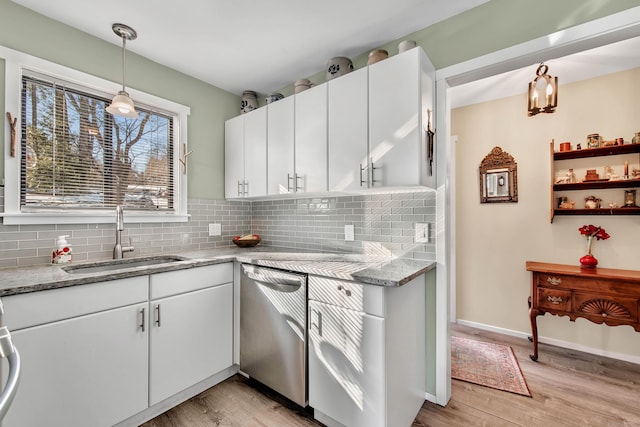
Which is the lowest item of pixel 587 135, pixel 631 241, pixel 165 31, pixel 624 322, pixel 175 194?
pixel 624 322

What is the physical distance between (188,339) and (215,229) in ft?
3.72

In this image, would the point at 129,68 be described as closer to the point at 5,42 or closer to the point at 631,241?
the point at 5,42

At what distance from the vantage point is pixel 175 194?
2.54 meters

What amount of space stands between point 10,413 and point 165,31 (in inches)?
88.6

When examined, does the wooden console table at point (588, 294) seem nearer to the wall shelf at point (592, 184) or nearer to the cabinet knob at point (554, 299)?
the cabinet knob at point (554, 299)

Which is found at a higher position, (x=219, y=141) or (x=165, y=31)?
(x=165, y=31)

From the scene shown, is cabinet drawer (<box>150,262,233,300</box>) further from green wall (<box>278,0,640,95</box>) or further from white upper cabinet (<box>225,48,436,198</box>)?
green wall (<box>278,0,640,95</box>)

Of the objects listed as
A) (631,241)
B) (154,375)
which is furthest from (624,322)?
(154,375)

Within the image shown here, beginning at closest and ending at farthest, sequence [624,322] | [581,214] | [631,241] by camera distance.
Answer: [624,322] → [631,241] → [581,214]

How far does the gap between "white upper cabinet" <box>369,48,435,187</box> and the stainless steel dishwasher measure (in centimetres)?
85

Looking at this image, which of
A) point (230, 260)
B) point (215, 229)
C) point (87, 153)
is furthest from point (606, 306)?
point (87, 153)

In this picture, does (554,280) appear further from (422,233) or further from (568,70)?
(568,70)

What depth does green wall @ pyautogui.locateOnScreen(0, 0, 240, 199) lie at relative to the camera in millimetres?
1757

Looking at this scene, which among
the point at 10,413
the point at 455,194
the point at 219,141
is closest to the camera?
the point at 10,413
